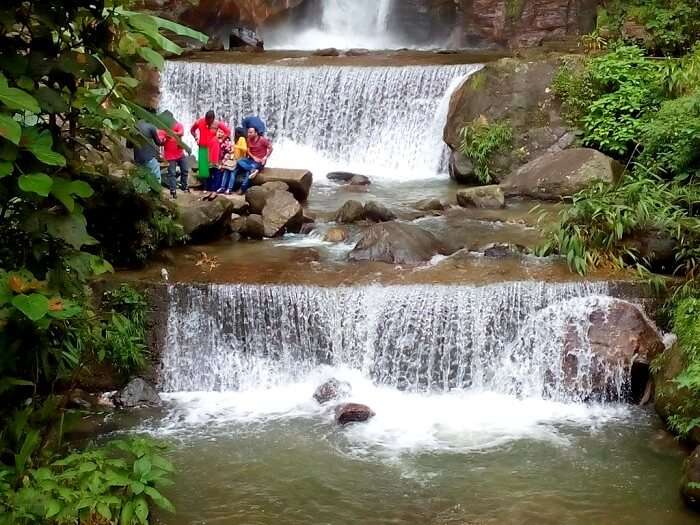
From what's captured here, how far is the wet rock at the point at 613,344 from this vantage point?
25.7 ft

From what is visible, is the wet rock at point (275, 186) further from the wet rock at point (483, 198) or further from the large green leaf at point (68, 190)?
the large green leaf at point (68, 190)

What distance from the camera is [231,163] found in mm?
11648

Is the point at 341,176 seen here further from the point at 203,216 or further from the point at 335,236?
the point at 203,216

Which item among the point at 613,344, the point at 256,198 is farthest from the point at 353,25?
the point at 613,344

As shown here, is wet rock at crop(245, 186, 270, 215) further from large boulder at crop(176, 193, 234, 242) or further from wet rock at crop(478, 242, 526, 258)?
wet rock at crop(478, 242, 526, 258)

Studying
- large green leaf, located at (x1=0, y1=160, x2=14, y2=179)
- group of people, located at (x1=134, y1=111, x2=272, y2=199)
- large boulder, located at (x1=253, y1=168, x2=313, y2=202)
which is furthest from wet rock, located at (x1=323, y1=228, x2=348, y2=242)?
large green leaf, located at (x1=0, y1=160, x2=14, y2=179)

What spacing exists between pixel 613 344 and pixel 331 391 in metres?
2.70

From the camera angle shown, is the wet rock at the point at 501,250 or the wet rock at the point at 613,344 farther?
the wet rock at the point at 501,250

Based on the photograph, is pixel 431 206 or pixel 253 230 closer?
pixel 253 230

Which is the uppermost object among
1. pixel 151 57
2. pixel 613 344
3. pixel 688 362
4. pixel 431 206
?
pixel 151 57

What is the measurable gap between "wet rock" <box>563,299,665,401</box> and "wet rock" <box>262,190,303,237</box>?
410 centimetres

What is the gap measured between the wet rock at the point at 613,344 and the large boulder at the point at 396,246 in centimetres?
201

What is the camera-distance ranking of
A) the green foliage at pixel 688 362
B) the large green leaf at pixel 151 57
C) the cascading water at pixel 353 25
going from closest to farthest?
the large green leaf at pixel 151 57, the green foliage at pixel 688 362, the cascading water at pixel 353 25

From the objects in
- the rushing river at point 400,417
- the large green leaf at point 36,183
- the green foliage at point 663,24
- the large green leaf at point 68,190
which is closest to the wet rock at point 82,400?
the rushing river at point 400,417
